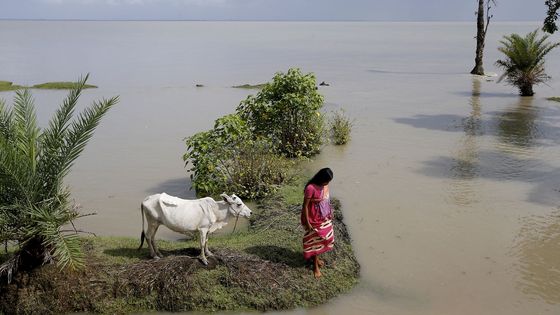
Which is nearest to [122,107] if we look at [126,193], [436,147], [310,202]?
→ [126,193]

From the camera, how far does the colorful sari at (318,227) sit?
21.6 ft

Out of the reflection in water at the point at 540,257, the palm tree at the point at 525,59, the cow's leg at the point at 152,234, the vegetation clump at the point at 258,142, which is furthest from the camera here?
the palm tree at the point at 525,59

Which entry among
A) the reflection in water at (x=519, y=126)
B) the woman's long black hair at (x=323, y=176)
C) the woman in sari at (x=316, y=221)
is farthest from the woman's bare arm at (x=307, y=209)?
the reflection in water at (x=519, y=126)

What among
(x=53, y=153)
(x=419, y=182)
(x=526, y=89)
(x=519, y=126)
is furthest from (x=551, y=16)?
(x=53, y=153)

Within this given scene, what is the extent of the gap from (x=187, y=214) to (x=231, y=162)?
3.59 m

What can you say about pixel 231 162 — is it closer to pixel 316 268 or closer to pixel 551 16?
pixel 316 268

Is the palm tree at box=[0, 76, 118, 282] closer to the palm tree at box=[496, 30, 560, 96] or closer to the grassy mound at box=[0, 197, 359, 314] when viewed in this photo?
the grassy mound at box=[0, 197, 359, 314]

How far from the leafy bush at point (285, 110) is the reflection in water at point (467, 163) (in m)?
3.36

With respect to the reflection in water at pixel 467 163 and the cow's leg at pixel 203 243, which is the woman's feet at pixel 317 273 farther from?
the reflection in water at pixel 467 163

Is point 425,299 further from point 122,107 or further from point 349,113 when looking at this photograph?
point 122,107

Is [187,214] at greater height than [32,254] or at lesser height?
greater

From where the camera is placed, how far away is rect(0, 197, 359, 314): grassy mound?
6242mm

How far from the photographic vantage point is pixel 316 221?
6652mm

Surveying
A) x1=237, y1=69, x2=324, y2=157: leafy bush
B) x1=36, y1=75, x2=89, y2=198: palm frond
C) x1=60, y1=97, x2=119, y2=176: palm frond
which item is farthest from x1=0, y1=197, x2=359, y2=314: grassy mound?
x1=237, y1=69, x2=324, y2=157: leafy bush
